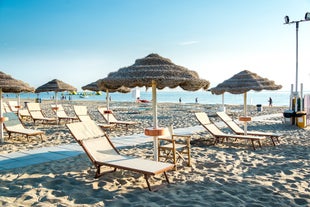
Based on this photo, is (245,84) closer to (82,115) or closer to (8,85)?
(82,115)

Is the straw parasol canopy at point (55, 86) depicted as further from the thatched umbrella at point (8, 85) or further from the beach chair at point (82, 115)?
the thatched umbrella at point (8, 85)

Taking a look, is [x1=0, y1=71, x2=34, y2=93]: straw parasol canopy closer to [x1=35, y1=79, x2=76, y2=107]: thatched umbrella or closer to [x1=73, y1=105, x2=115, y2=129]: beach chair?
[x1=73, y1=105, x2=115, y2=129]: beach chair

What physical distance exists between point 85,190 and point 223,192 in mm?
1949

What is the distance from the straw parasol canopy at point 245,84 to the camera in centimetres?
799

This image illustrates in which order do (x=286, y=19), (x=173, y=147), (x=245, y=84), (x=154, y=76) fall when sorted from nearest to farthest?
(x=154, y=76) < (x=173, y=147) < (x=245, y=84) < (x=286, y=19)

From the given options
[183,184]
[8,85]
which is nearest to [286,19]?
[183,184]

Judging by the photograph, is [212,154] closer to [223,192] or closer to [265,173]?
[265,173]

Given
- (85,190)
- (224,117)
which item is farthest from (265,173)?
(224,117)

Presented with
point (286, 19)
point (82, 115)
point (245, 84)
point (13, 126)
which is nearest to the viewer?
point (245, 84)

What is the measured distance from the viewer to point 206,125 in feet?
27.1

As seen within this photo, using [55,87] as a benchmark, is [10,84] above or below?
below

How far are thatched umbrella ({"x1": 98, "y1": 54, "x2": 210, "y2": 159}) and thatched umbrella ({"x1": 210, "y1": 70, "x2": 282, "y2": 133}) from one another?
3.02 metres

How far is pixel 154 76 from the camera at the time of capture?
4.74m

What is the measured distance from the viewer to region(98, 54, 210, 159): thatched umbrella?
15.7 ft
